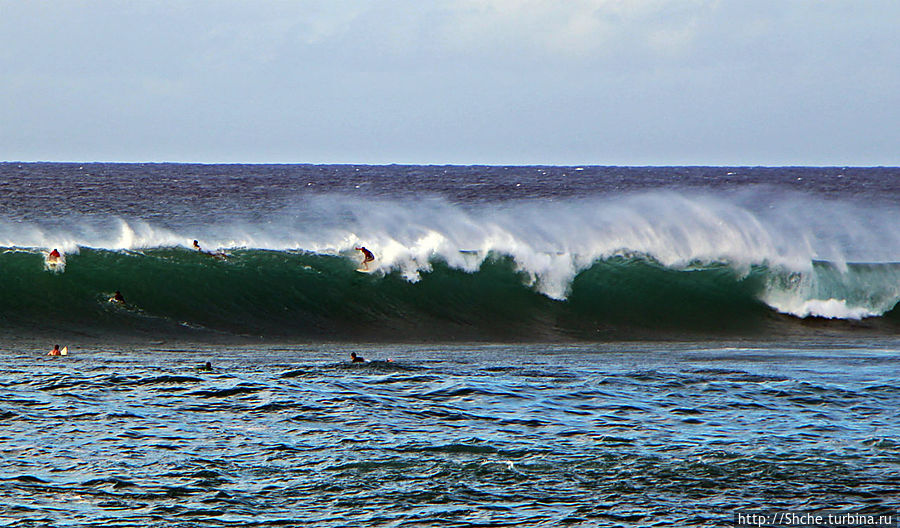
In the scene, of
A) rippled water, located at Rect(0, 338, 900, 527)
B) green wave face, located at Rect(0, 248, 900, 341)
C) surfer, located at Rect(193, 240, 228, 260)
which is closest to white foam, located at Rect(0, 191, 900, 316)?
green wave face, located at Rect(0, 248, 900, 341)

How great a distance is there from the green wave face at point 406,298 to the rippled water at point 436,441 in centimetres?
378

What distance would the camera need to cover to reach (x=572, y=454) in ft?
30.6

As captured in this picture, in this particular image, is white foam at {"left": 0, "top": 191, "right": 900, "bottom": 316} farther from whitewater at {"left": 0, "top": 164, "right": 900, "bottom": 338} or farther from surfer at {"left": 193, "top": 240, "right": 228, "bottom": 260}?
surfer at {"left": 193, "top": 240, "right": 228, "bottom": 260}

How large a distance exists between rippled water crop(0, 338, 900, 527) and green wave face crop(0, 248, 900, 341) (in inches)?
149

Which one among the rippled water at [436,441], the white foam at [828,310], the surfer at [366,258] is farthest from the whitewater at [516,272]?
the rippled water at [436,441]

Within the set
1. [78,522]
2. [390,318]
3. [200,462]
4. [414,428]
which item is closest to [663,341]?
[390,318]

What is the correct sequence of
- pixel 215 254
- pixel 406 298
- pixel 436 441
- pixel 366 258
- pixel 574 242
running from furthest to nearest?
pixel 574 242 → pixel 215 254 → pixel 366 258 → pixel 406 298 → pixel 436 441

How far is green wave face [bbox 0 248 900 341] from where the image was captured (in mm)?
18594

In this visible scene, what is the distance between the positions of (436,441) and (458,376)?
Answer: 11.6 feet

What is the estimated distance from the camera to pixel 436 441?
9742 millimetres

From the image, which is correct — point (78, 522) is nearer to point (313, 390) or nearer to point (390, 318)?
point (313, 390)

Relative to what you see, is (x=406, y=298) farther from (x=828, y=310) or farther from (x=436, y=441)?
(x=436, y=441)

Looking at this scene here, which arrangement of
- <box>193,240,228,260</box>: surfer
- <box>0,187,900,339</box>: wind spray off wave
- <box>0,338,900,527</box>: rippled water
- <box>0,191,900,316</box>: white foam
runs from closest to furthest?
<box>0,338,900,527</box>: rippled water < <box>0,187,900,339</box>: wind spray off wave < <box>193,240,228,260</box>: surfer < <box>0,191,900,316</box>: white foam

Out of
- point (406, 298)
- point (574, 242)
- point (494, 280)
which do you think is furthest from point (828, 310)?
point (406, 298)
